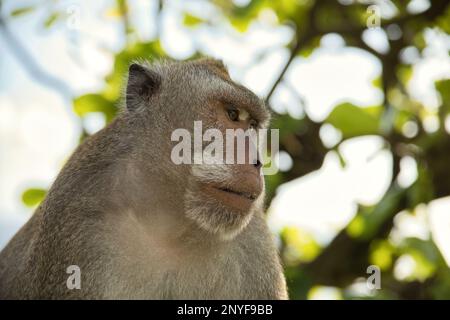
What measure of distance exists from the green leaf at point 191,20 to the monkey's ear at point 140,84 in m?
2.96

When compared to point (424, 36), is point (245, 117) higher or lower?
lower

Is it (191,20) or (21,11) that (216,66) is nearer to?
(191,20)

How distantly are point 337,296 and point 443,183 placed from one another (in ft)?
5.20

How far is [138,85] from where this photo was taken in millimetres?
6094

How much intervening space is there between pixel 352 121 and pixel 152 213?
2.18m

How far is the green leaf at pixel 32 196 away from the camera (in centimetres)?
809

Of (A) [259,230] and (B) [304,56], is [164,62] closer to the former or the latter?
(A) [259,230]

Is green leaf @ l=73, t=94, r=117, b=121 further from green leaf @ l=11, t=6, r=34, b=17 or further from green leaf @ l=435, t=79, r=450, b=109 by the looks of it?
green leaf @ l=435, t=79, r=450, b=109

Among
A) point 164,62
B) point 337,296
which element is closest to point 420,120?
point 337,296

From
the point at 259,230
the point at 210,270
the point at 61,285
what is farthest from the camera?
the point at 259,230

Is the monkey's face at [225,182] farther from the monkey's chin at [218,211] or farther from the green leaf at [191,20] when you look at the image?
the green leaf at [191,20]

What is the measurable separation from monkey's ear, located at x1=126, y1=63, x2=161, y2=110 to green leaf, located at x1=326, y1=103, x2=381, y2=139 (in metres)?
1.70

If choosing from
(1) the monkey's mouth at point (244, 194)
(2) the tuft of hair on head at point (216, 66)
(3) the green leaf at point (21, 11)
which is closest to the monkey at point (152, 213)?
(1) the monkey's mouth at point (244, 194)

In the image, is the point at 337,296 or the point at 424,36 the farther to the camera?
the point at 424,36
